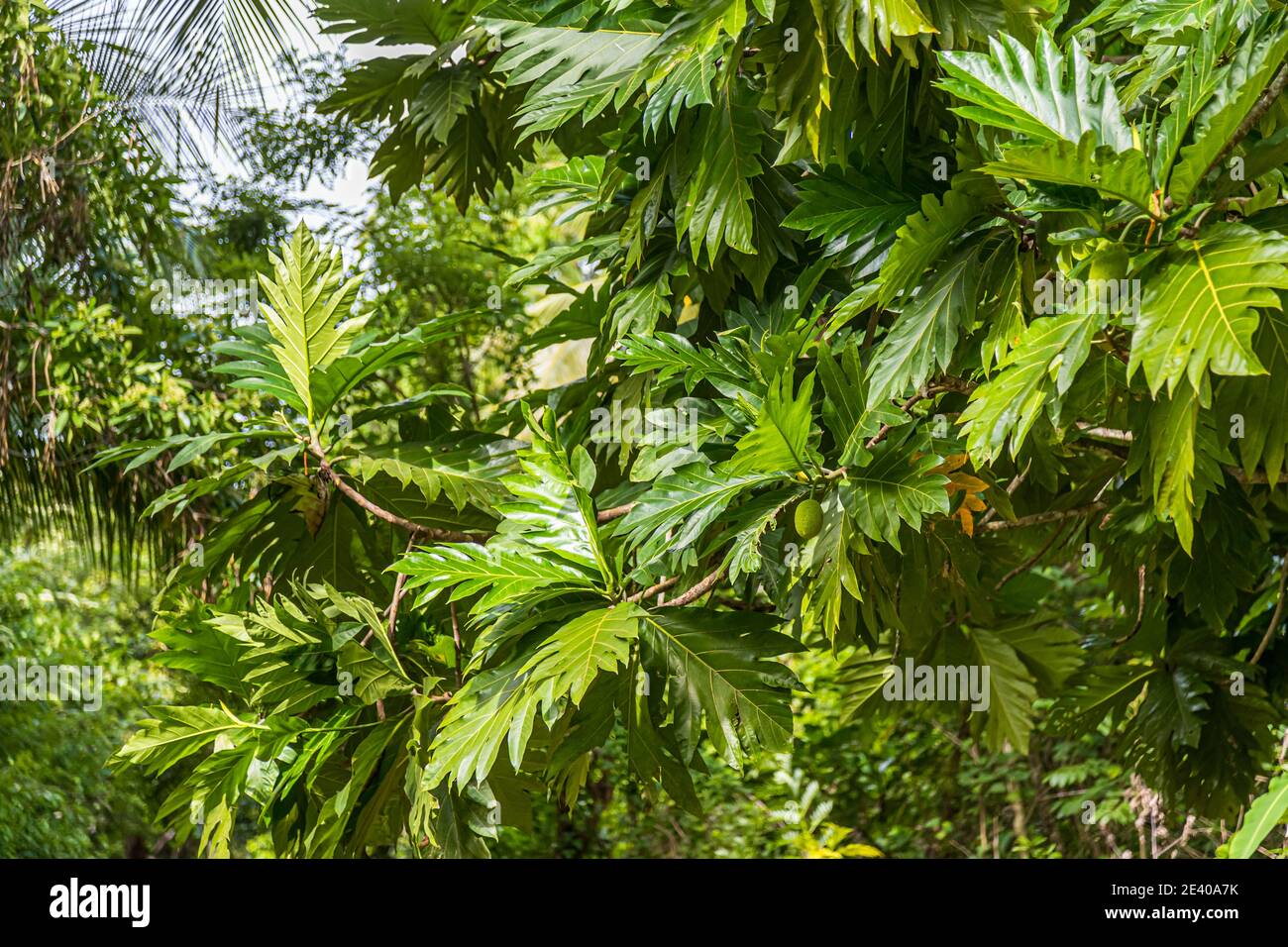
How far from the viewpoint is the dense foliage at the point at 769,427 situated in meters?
1.36

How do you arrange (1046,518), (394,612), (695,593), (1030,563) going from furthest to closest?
(1030,563), (1046,518), (394,612), (695,593)

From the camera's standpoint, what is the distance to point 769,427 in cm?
160

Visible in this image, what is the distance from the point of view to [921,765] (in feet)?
20.0

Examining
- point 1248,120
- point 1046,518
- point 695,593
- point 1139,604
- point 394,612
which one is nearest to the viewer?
point 1248,120

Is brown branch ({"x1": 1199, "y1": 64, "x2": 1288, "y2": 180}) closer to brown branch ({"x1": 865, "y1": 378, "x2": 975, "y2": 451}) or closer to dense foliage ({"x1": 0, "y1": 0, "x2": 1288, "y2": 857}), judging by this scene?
dense foliage ({"x1": 0, "y1": 0, "x2": 1288, "y2": 857})

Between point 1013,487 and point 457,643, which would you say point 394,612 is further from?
point 1013,487

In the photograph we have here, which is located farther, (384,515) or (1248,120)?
(384,515)

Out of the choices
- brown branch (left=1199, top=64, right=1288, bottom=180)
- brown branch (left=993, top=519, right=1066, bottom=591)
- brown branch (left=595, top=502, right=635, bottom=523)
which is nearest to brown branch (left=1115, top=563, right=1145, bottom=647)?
brown branch (left=993, top=519, right=1066, bottom=591)

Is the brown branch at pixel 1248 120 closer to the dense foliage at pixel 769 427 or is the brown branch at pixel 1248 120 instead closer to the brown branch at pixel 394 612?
the dense foliage at pixel 769 427

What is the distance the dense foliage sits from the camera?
4.46 feet

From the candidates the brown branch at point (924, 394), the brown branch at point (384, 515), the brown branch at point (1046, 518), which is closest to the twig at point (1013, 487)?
the brown branch at point (1046, 518)


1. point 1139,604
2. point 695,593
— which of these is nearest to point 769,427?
point 695,593

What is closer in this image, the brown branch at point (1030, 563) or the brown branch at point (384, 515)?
the brown branch at point (384, 515)

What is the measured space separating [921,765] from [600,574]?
475 cm
